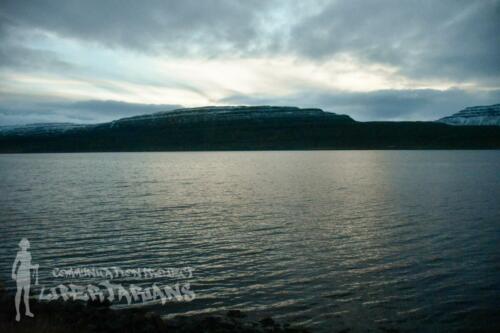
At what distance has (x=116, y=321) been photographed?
14836 mm

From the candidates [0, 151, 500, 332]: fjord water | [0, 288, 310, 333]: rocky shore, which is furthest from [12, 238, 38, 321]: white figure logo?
[0, 288, 310, 333]: rocky shore

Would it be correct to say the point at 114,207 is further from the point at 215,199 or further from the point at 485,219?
the point at 485,219

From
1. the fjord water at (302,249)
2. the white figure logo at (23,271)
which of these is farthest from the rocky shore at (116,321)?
the white figure logo at (23,271)

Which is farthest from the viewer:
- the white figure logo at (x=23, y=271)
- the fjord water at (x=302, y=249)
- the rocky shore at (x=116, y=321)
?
the white figure logo at (x=23, y=271)

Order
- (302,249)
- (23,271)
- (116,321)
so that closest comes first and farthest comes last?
(116,321) → (23,271) → (302,249)

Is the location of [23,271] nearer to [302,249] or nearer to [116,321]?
[116,321]

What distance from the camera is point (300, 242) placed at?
26891 millimetres

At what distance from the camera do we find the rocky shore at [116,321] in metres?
13.6

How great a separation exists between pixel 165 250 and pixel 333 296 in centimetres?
1175

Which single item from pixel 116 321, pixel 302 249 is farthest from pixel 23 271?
pixel 302 249

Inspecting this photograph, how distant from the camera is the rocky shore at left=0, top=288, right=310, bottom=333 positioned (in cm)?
1355

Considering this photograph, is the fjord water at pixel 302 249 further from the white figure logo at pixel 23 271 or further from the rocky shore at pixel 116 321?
the rocky shore at pixel 116 321

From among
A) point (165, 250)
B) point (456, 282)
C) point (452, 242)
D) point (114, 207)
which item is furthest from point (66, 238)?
point (452, 242)

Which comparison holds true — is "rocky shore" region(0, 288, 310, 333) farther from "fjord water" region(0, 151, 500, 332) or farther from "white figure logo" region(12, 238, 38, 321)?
"white figure logo" region(12, 238, 38, 321)
